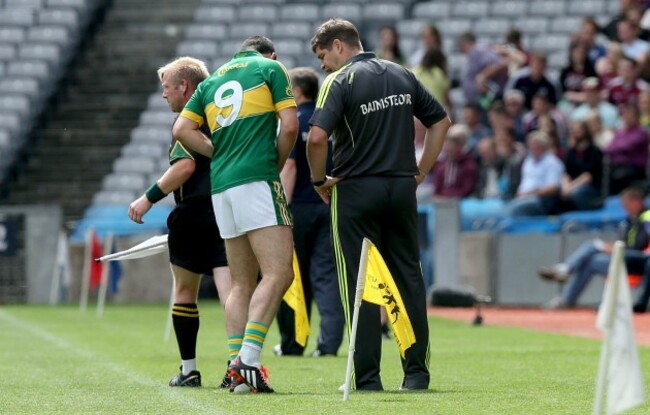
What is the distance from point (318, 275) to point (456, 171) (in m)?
8.96

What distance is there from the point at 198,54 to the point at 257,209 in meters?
18.7

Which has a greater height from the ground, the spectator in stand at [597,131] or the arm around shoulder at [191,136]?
the spectator in stand at [597,131]

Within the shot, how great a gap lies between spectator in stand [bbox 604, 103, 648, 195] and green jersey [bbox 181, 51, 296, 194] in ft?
36.9

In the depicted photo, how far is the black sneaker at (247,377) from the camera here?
841cm

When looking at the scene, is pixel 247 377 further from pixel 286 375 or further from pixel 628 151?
pixel 628 151

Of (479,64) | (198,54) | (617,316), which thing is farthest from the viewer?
(198,54)

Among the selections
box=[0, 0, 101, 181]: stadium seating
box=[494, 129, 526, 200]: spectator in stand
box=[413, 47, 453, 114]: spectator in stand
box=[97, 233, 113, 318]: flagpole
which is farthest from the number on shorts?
box=[0, 0, 101, 181]: stadium seating

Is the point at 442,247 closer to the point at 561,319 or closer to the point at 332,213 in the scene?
the point at 561,319

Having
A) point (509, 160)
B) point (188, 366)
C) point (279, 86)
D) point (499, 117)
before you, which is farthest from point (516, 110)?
point (279, 86)

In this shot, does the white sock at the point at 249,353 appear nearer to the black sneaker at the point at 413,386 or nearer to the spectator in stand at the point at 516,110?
the black sneaker at the point at 413,386

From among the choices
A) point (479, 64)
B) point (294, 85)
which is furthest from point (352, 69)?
point (479, 64)

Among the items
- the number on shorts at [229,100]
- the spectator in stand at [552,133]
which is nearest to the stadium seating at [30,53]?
the spectator in stand at [552,133]

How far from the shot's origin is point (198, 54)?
26984 mm

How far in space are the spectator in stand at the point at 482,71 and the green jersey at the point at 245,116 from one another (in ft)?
47.1
